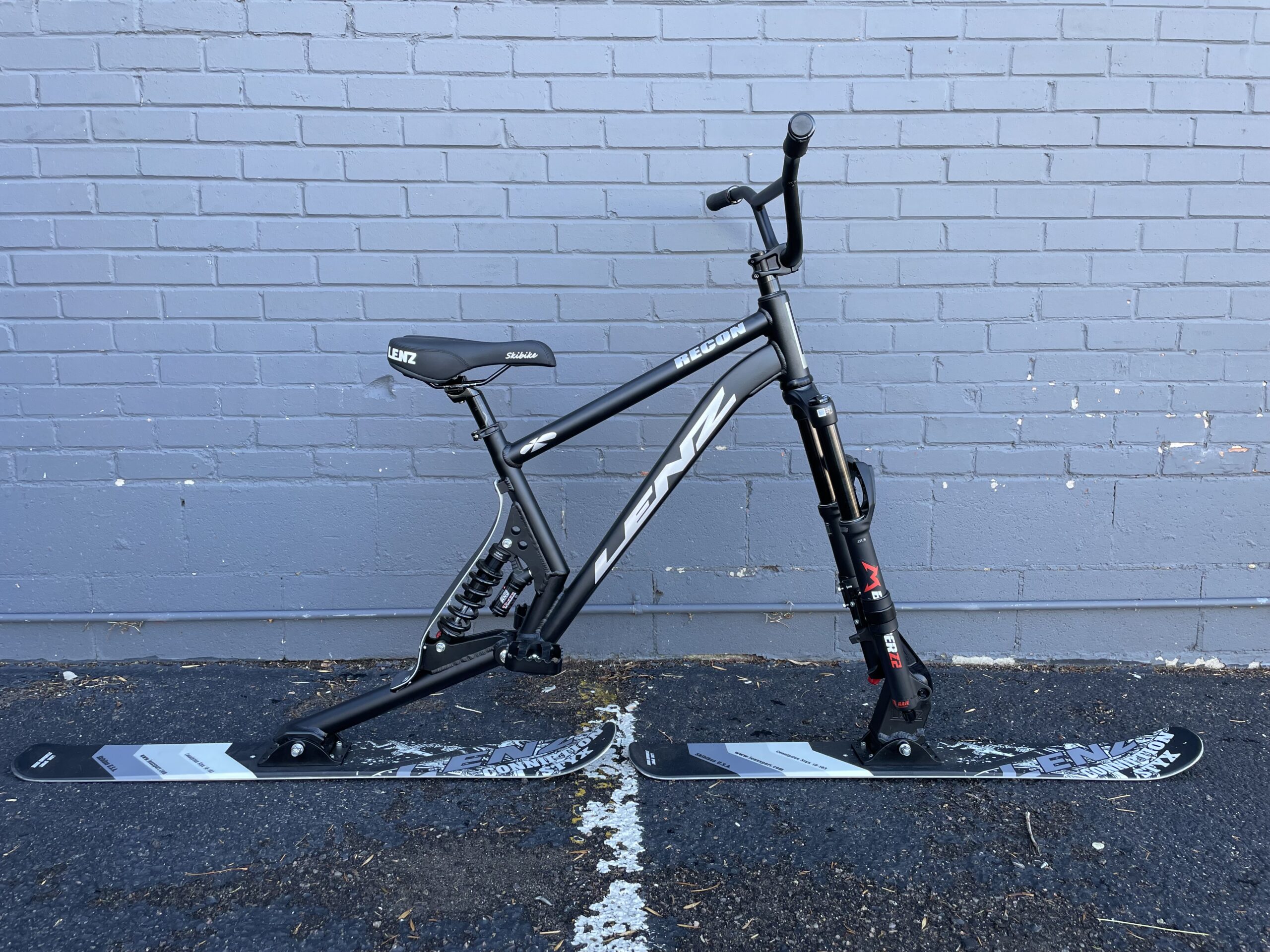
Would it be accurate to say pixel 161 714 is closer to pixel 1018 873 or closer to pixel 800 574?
pixel 800 574

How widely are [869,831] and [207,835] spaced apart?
1.83 meters

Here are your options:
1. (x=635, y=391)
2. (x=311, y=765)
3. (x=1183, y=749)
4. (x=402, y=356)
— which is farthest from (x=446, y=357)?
(x=1183, y=749)

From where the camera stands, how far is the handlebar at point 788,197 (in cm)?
222

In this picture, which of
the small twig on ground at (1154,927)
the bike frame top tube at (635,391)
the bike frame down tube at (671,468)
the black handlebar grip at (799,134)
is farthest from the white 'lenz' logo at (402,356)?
the small twig on ground at (1154,927)

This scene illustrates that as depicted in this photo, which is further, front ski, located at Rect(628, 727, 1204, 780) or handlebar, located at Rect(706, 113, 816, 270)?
front ski, located at Rect(628, 727, 1204, 780)

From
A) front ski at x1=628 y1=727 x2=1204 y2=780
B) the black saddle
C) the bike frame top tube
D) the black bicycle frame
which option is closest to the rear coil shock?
the black bicycle frame

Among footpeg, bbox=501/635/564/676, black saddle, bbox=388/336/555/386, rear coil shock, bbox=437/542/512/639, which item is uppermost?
black saddle, bbox=388/336/555/386

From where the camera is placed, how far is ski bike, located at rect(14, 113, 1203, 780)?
2541 mm

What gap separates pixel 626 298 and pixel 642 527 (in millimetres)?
1023

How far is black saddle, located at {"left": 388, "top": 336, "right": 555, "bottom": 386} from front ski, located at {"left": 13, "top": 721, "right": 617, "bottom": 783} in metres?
1.18

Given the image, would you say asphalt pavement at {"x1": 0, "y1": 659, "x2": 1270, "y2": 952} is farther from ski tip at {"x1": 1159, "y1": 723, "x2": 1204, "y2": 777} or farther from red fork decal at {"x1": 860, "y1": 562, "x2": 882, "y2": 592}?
red fork decal at {"x1": 860, "y1": 562, "x2": 882, "y2": 592}

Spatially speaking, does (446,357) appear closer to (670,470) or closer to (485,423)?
(485,423)

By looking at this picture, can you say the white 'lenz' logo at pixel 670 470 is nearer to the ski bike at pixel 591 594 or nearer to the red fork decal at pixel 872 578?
the ski bike at pixel 591 594

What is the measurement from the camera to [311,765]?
267 cm
